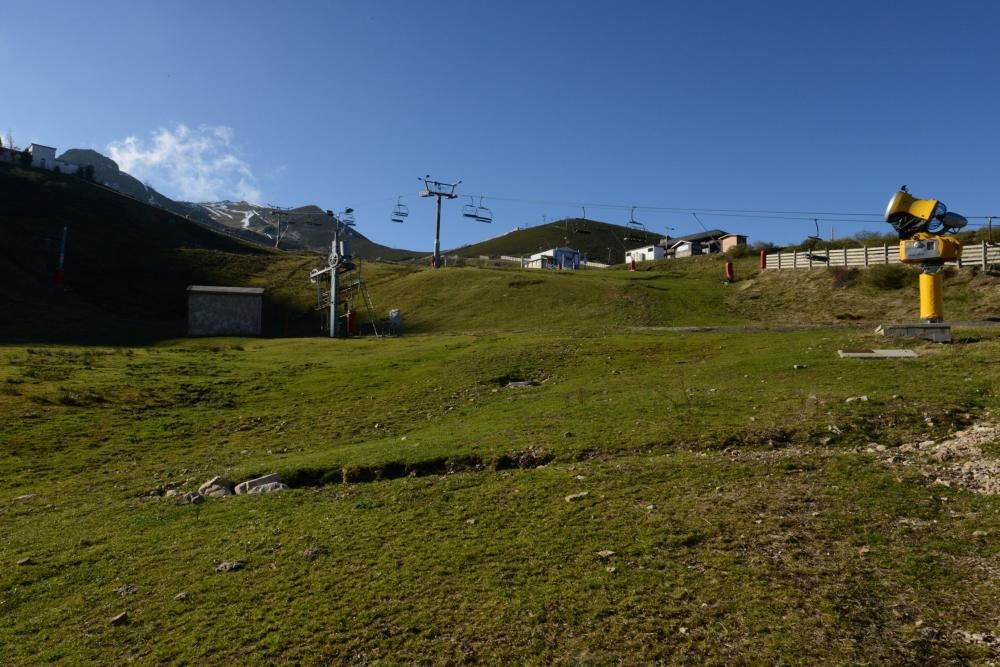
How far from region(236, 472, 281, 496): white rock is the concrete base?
2722cm

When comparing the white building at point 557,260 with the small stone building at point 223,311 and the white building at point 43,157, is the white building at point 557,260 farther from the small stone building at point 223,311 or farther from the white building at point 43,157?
the white building at point 43,157

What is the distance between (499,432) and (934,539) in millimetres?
11729

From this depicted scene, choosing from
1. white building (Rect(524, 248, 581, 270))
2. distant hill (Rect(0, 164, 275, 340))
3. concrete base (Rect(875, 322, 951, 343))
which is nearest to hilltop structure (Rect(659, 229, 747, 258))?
white building (Rect(524, 248, 581, 270))

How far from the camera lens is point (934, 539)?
11188 millimetres

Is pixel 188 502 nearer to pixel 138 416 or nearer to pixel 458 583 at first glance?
pixel 458 583

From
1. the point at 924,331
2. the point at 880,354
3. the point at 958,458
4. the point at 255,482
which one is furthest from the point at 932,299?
the point at 255,482

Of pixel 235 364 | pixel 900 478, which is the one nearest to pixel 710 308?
pixel 235 364

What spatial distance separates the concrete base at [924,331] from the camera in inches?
1180

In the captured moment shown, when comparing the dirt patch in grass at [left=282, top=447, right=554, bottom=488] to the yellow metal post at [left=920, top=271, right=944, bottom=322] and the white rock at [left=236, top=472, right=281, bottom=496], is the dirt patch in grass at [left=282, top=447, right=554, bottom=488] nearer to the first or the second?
the white rock at [left=236, top=472, right=281, bottom=496]

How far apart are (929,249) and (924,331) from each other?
357cm

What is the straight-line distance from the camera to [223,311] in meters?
57.0

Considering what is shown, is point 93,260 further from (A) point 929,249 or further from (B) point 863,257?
(A) point 929,249

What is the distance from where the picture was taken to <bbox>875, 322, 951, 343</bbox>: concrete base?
29969 millimetres

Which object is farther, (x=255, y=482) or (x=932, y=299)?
(x=932, y=299)
